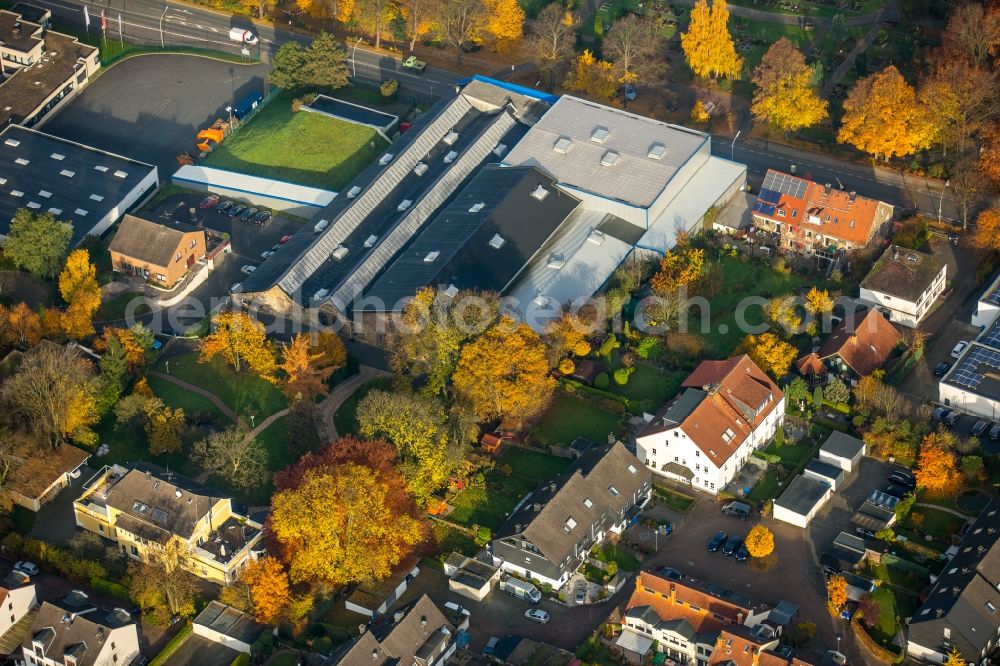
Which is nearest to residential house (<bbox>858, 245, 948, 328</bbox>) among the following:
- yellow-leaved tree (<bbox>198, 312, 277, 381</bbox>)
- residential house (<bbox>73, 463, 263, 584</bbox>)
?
yellow-leaved tree (<bbox>198, 312, 277, 381</bbox>)

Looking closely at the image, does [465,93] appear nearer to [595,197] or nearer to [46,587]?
[595,197]

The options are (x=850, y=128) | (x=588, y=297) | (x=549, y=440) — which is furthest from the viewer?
(x=850, y=128)

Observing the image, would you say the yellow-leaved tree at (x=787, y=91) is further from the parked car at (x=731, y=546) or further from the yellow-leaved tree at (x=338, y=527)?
the yellow-leaved tree at (x=338, y=527)

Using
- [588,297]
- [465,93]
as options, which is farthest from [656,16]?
[588,297]

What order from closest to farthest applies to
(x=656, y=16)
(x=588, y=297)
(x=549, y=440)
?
(x=549, y=440), (x=588, y=297), (x=656, y=16)

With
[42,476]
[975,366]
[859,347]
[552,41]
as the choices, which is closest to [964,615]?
[975,366]
